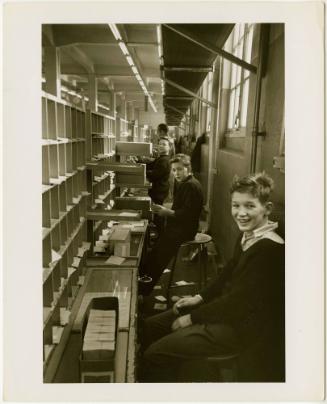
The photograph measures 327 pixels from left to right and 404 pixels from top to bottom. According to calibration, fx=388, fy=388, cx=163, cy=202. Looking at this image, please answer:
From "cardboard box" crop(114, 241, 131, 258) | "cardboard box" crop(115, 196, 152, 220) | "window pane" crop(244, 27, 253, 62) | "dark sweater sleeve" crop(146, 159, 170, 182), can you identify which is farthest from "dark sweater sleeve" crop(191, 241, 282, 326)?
"dark sweater sleeve" crop(146, 159, 170, 182)

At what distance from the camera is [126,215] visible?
3623 mm

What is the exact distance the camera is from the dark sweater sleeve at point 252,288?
180 centimetres

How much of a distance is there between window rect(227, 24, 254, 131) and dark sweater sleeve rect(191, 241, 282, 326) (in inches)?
80.0

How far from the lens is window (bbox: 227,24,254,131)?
3429 mm

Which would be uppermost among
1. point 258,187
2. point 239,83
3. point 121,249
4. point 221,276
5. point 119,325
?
point 239,83

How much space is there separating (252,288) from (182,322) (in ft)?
1.45

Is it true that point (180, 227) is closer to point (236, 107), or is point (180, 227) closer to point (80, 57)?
point (236, 107)

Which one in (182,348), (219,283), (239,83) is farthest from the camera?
(239,83)

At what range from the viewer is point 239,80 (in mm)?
4188

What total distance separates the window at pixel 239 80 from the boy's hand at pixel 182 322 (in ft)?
7.11

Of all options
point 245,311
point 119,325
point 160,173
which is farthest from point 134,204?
point 245,311

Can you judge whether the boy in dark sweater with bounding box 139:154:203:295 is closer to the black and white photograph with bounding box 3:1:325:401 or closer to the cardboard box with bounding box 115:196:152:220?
the cardboard box with bounding box 115:196:152:220

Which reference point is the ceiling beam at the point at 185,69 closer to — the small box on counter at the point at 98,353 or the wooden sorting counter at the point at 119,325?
the wooden sorting counter at the point at 119,325

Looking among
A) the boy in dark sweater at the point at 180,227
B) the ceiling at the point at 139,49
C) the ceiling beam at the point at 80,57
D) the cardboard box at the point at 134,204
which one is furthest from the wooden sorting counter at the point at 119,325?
the ceiling beam at the point at 80,57
